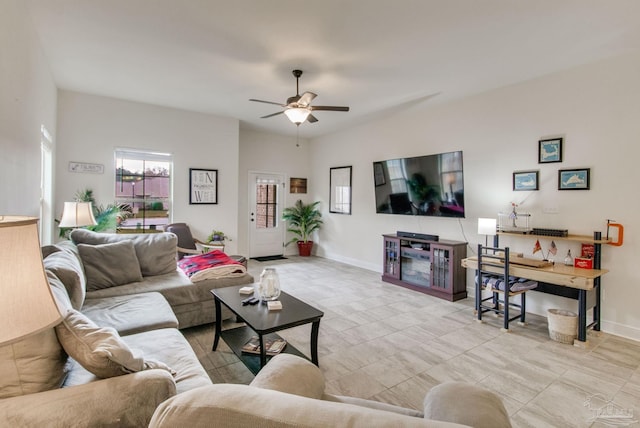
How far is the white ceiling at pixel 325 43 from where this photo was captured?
2.51 metres

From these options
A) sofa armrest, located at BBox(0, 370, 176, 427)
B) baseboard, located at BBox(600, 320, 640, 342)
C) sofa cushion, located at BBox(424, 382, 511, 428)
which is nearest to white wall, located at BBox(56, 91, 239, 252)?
sofa armrest, located at BBox(0, 370, 176, 427)

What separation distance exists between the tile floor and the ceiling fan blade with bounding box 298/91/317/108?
2405mm

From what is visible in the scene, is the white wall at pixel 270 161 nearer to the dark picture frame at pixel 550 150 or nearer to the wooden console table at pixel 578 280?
the dark picture frame at pixel 550 150

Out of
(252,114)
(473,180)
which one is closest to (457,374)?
(473,180)

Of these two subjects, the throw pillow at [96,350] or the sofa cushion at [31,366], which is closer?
the sofa cushion at [31,366]

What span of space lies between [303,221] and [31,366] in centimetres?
621

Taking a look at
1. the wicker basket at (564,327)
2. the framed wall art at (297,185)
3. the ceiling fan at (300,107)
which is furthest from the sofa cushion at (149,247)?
the framed wall art at (297,185)

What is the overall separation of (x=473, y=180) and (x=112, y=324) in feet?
14.6

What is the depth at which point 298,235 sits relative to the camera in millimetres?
7555

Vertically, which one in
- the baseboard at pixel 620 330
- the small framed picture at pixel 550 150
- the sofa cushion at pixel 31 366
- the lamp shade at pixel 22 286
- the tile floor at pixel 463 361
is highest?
the small framed picture at pixel 550 150

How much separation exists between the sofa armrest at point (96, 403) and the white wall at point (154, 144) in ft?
14.7

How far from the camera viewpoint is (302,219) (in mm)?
7309

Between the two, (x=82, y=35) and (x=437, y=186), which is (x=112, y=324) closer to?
(x=82, y=35)

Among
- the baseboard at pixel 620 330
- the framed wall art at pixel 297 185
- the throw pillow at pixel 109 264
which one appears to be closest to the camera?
the throw pillow at pixel 109 264
